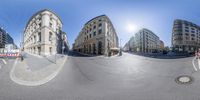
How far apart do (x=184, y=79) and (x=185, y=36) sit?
61.7 inches

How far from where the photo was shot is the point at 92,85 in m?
4.12

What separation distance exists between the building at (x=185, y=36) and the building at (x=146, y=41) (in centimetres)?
59

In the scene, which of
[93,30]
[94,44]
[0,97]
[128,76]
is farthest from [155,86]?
[0,97]

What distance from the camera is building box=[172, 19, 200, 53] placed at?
3.52m

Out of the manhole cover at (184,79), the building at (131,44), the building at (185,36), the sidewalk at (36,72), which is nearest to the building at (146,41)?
the building at (131,44)

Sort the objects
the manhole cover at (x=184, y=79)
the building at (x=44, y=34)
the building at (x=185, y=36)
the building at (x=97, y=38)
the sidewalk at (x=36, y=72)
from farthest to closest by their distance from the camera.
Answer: the sidewalk at (x=36, y=72) → the manhole cover at (x=184, y=79) → the building at (x=44, y=34) → the building at (x=185, y=36) → the building at (x=97, y=38)

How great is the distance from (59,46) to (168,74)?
3.87 meters

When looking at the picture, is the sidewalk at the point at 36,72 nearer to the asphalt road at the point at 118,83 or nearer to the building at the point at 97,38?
the asphalt road at the point at 118,83

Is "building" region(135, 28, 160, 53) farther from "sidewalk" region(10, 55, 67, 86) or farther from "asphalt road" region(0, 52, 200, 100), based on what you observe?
"sidewalk" region(10, 55, 67, 86)

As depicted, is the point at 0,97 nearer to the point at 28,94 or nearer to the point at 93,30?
the point at 28,94

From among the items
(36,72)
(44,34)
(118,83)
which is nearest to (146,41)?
(118,83)

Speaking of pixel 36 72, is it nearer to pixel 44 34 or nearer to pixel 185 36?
pixel 44 34

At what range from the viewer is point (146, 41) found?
11.0 ft

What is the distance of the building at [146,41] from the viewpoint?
10.6 feet
